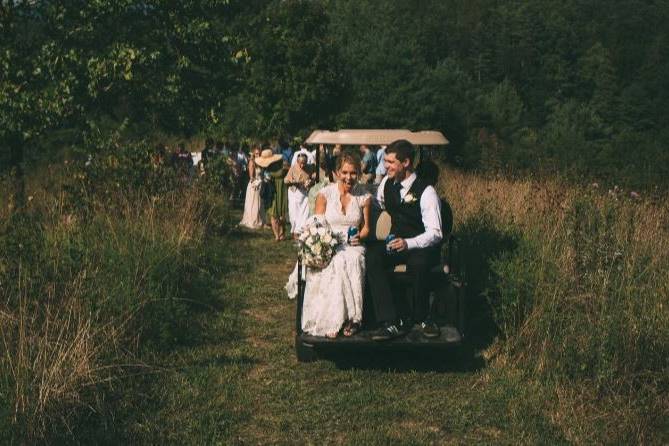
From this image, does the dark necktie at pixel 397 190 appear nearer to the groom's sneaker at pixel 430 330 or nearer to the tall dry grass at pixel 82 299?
the groom's sneaker at pixel 430 330

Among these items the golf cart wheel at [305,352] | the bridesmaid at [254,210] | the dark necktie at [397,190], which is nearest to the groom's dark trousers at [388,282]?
the dark necktie at [397,190]

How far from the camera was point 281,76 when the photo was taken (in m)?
47.9

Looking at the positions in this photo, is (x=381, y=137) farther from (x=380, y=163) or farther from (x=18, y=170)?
(x=380, y=163)

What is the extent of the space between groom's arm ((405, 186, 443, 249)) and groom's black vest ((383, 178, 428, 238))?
7 centimetres

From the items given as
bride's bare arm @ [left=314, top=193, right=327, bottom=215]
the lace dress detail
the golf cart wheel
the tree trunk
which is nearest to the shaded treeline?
the tree trunk

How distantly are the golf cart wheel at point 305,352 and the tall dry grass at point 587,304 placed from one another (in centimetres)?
159

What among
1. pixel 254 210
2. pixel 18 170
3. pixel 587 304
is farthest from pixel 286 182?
pixel 587 304

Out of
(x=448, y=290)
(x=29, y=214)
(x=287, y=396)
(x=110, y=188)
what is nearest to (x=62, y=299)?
(x=287, y=396)

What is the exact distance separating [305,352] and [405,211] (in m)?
1.53

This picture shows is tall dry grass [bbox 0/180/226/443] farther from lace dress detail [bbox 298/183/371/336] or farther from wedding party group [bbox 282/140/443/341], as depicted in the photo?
wedding party group [bbox 282/140/443/341]

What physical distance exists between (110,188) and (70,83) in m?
2.15

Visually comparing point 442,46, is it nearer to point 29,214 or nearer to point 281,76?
point 281,76

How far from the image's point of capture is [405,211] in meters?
7.36

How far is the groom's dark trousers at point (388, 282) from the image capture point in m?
7.15
